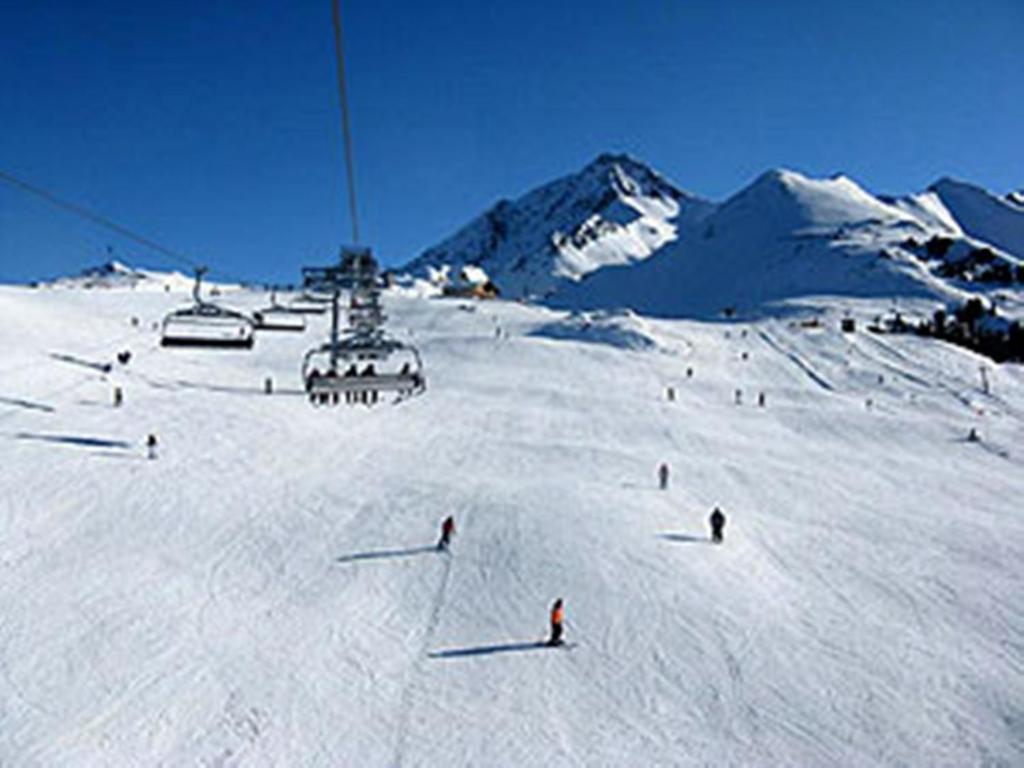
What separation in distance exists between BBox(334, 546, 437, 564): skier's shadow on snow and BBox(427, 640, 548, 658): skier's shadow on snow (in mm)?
4072

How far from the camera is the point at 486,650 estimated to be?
42.2ft

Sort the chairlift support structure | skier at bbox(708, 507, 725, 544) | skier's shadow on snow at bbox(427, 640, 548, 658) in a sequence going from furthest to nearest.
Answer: skier at bbox(708, 507, 725, 544), the chairlift support structure, skier's shadow on snow at bbox(427, 640, 548, 658)

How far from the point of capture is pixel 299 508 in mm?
19391

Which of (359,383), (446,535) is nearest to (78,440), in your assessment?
(359,383)

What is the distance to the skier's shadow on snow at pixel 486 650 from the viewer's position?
12.7 m

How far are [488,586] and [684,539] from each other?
5803 mm

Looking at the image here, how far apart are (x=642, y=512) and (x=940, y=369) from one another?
36619mm

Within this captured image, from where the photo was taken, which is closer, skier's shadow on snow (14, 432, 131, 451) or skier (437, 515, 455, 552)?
skier (437, 515, 455, 552)

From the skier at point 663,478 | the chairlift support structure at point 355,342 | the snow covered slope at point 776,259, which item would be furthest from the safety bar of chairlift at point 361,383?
the snow covered slope at point 776,259

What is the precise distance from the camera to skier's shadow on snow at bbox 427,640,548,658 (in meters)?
12.7

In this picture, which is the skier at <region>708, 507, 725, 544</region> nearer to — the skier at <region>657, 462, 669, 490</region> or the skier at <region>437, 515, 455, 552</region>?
the skier at <region>657, 462, 669, 490</region>

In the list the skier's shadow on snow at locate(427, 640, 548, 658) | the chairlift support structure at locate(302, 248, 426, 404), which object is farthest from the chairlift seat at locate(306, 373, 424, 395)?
the skier's shadow on snow at locate(427, 640, 548, 658)

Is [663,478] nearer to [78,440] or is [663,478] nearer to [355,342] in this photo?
[355,342]

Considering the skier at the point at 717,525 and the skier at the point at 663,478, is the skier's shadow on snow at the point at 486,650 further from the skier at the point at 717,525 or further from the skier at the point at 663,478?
the skier at the point at 663,478
